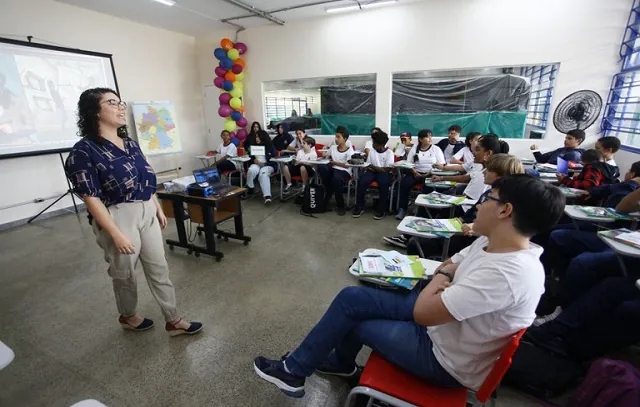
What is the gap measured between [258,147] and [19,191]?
11.0ft

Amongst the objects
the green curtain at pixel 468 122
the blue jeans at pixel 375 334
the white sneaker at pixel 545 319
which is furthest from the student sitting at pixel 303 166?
the blue jeans at pixel 375 334

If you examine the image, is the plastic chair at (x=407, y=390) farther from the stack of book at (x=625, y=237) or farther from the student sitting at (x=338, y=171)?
the student sitting at (x=338, y=171)

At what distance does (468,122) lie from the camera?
199 inches

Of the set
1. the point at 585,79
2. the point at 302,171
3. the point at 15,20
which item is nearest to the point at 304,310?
the point at 302,171

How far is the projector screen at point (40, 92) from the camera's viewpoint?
377cm

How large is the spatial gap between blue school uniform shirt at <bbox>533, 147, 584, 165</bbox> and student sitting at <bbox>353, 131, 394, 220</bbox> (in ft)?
7.00

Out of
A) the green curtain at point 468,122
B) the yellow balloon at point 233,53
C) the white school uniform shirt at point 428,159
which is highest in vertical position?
the yellow balloon at point 233,53

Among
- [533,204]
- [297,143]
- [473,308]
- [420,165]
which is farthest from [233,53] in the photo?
[473,308]

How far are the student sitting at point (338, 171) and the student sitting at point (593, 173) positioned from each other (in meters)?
2.62

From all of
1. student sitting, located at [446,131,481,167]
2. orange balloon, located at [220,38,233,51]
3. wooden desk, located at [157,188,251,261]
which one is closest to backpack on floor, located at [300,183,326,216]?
wooden desk, located at [157,188,251,261]

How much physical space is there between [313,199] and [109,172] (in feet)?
9.61

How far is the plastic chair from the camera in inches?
36.0

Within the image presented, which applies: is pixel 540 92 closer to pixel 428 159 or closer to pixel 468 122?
pixel 468 122

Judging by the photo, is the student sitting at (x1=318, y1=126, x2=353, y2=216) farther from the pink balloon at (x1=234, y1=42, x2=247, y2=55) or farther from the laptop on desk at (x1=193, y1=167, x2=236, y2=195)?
the pink balloon at (x1=234, y1=42, x2=247, y2=55)
